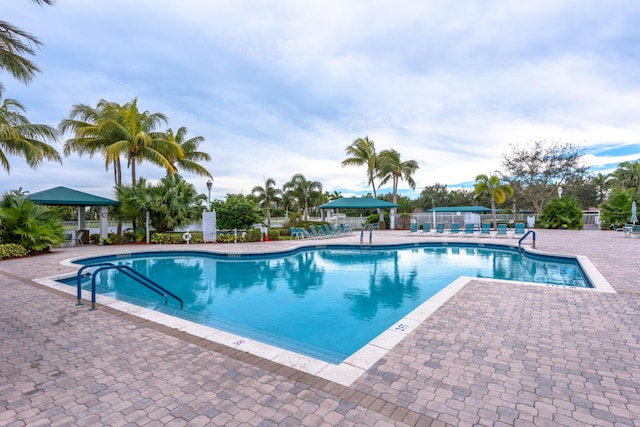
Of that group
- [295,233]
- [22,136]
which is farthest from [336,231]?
[22,136]

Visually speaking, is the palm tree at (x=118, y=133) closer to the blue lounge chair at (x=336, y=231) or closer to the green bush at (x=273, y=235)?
the green bush at (x=273, y=235)

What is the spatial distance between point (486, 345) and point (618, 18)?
1157cm

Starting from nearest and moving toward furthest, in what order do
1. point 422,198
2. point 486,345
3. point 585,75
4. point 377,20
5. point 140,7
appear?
point 486,345 < point 140,7 < point 377,20 < point 585,75 < point 422,198

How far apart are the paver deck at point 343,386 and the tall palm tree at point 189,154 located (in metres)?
17.4

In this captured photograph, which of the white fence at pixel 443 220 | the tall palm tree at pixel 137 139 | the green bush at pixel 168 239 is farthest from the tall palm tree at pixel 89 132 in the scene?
the white fence at pixel 443 220

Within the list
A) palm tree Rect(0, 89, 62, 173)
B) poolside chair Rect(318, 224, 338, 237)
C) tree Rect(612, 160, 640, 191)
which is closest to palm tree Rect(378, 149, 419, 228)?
poolside chair Rect(318, 224, 338, 237)

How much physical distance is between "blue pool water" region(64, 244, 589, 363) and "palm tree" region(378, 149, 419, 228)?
1343 centimetres

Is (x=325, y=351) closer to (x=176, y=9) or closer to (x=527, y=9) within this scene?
(x=176, y=9)

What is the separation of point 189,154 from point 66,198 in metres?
8.38

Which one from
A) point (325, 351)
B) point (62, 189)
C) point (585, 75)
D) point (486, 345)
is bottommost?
point (325, 351)

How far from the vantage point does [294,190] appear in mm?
37938

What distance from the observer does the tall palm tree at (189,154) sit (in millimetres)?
21109

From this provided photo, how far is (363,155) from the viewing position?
27.7 meters

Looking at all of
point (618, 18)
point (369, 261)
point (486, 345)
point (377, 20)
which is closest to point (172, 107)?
point (377, 20)
